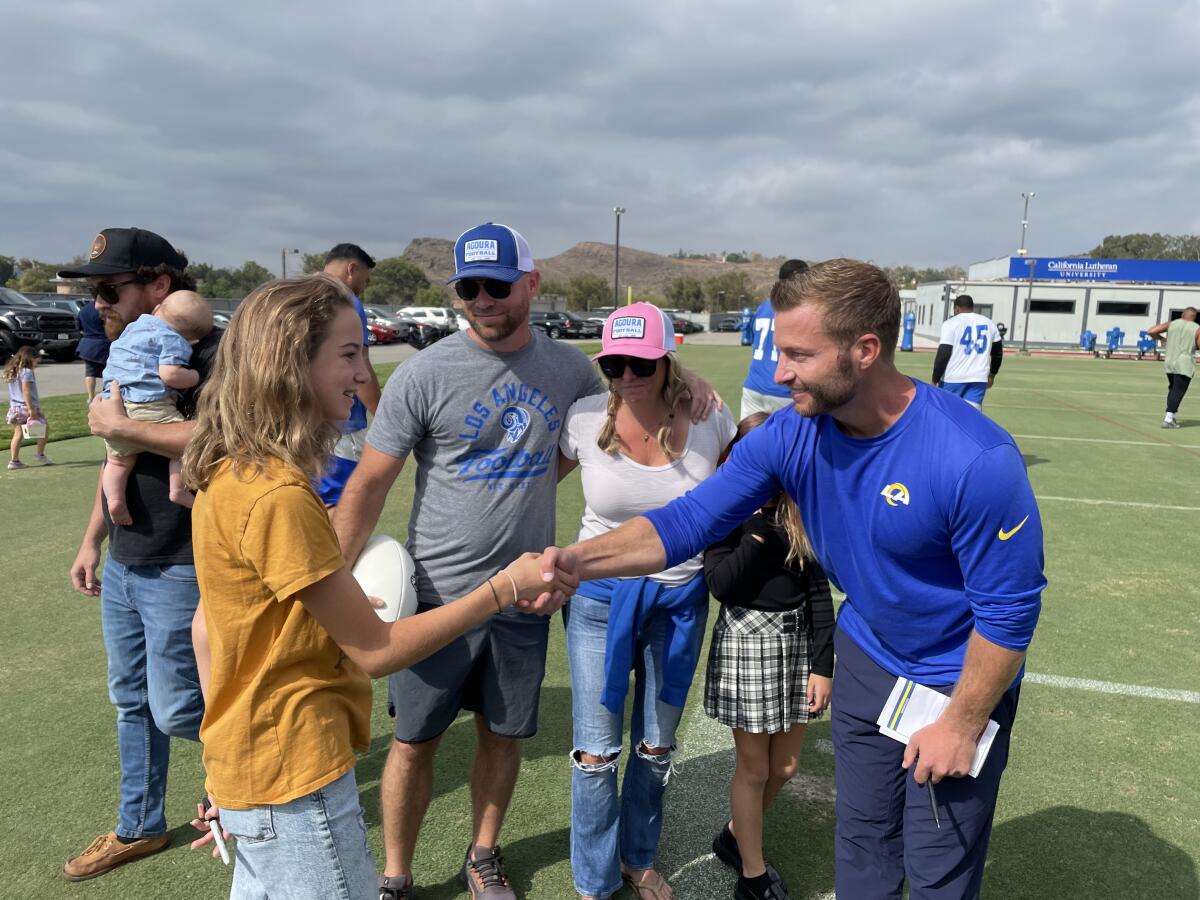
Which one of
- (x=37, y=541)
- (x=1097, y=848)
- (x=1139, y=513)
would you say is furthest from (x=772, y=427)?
(x=1139, y=513)

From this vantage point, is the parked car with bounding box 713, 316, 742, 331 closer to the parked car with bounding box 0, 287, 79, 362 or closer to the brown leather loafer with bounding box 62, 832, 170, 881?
the parked car with bounding box 0, 287, 79, 362

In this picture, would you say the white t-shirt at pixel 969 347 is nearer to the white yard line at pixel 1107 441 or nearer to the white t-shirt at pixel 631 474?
the white yard line at pixel 1107 441

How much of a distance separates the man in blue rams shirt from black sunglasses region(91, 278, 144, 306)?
1850mm

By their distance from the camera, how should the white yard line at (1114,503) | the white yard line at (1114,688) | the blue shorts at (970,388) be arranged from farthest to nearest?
the blue shorts at (970,388), the white yard line at (1114,503), the white yard line at (1114,688)

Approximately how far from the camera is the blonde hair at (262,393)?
64.2 inches

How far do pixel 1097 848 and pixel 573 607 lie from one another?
2.25m

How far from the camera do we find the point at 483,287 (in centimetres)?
266

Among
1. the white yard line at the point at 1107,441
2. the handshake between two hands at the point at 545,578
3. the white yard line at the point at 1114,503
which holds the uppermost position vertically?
the handshake between two hands at the point at 545,578

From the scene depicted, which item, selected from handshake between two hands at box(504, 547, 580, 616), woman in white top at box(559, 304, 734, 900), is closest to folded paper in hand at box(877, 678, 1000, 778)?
woman in white top at box(559, 304, 734, 900)

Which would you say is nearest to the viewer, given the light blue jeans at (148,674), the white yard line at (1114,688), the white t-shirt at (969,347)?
the light blue jeans at (148,674)

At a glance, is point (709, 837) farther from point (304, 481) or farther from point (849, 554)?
point (304, 481)

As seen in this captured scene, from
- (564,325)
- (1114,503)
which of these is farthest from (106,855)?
(564,325)

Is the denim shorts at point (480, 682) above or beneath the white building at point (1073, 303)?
beneath

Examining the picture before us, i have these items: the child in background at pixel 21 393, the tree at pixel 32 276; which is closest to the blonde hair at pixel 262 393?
the child in background at pixel 21 393
